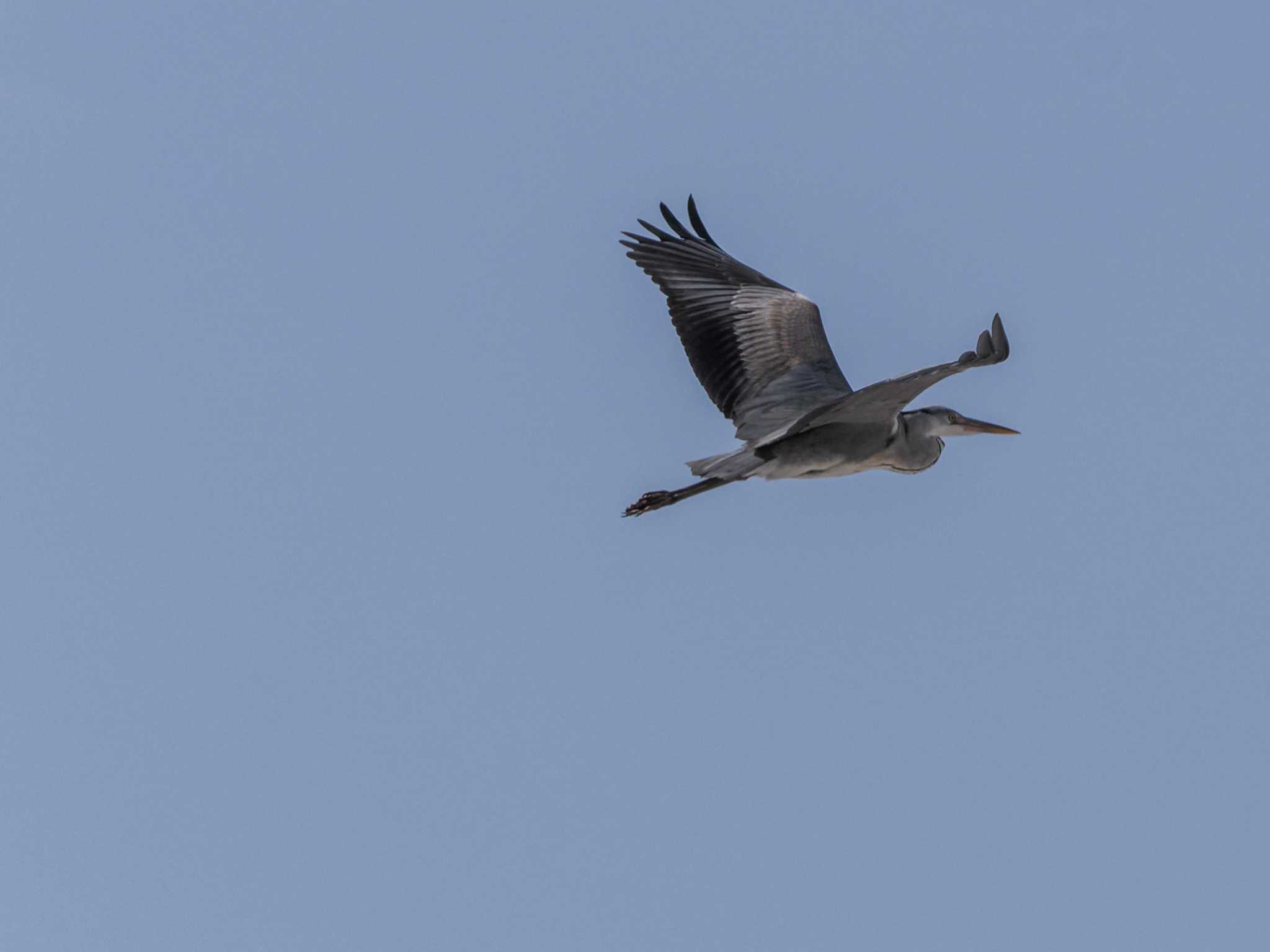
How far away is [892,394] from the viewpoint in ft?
42.4

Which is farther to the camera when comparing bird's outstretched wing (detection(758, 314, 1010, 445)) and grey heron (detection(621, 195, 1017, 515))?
grey heron (detection(621, 195, 1017, 515))

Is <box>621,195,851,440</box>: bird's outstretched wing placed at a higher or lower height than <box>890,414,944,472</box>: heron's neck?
higher

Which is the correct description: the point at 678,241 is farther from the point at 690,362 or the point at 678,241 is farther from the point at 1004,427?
the point at 1004,427

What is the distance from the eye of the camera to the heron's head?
1459 centimetres

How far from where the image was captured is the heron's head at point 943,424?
14.6m

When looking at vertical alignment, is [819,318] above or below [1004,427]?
above

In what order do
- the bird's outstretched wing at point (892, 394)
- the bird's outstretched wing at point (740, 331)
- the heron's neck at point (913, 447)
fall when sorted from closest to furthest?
the bird's outstretched wing at point (892, 394)
the heron's neck at point (913, 447)
the bird's outstretched wing at point (740, 331)

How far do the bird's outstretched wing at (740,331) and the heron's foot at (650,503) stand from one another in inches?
29.5

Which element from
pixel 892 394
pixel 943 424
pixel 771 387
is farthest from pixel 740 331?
pixel 892 394

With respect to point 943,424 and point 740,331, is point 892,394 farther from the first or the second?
point 740,331

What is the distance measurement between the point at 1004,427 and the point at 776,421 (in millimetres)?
1986

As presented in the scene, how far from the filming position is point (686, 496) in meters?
14.0

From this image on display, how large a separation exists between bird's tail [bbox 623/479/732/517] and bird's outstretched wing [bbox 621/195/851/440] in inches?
28.8

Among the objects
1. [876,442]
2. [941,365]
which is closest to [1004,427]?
[876,442]
